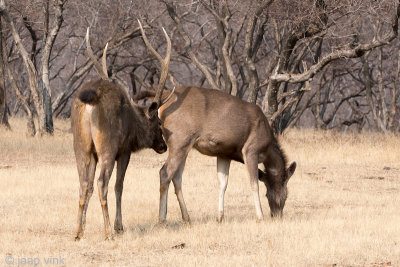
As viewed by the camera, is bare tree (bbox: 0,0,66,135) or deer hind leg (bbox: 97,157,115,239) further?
bare tree (bbox: 0,0,66,135)

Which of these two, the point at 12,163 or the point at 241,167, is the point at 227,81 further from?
the point at 12,163

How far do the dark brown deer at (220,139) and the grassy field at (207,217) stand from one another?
1.46 ft

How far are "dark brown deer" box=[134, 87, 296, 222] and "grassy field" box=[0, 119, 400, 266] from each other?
45cm

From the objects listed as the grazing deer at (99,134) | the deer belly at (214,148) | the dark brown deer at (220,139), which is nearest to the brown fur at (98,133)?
the grazing deer at (99,134)

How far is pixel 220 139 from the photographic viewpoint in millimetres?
10039

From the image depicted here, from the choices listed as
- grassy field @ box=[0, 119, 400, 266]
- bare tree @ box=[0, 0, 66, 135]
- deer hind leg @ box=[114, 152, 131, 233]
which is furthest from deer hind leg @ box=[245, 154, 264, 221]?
bare tree @ box=[0, 0, 66, 135]

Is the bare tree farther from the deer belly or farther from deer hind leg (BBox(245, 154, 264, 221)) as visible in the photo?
deer hind leg (BBox(245, 154, 264, 221))

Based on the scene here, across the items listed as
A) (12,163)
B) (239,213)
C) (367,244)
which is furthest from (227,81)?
(367,244)

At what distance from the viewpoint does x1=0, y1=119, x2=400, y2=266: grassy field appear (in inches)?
305

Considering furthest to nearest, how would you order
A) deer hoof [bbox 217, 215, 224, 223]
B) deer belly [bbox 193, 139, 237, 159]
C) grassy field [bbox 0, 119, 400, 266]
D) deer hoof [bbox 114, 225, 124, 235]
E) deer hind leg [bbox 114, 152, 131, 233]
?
deer hoof [bbox 217, 215, 224, 223], deer belly [bbox 193, 139, 237, 159], deer hoof [bbox 114, 225, 124, 235], deer hind leg [bbox 114, 152, 131, 233], grassy field [bbox 0, 119, 400, 266]

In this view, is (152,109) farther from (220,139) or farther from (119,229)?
(119,229)

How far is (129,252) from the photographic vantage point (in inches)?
310

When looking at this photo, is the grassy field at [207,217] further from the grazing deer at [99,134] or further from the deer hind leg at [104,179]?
the grazing deer at [99,134]

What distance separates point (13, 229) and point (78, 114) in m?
1.84
